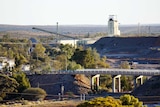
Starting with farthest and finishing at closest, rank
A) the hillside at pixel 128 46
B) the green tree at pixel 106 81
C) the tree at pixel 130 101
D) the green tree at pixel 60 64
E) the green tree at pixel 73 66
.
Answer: the hillside at pixel 128 46, the green tree at pixel 60 64, the green tree at pixel 106 81, the green tree at pixel 73 66, the tree at pixel 130 101

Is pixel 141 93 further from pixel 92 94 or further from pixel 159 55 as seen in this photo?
pixel 159 55

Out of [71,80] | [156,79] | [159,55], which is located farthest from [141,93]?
[159,55]

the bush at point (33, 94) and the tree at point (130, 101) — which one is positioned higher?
the tree at point (130, 101)

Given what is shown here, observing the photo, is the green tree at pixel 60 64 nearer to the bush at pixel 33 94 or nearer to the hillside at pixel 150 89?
the hillside at pixel 150 89

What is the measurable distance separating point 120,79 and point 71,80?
25.5 feet

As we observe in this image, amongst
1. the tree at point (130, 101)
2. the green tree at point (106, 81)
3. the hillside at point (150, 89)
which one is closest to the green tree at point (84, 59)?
the green tree at point (106, 81)

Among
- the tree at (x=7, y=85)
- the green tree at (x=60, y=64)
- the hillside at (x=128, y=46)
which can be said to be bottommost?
the tree at (x=7, y=85)

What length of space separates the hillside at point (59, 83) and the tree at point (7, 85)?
6.80 metres

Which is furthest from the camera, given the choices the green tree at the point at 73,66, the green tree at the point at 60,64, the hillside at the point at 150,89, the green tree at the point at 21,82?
the green tree at the point at 60,64

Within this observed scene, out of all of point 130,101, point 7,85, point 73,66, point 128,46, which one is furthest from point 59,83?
point 128,46

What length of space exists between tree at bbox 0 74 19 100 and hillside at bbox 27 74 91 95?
6.80 metres

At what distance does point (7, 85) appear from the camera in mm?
63250

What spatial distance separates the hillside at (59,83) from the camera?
230 ft

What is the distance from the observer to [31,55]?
328ft
